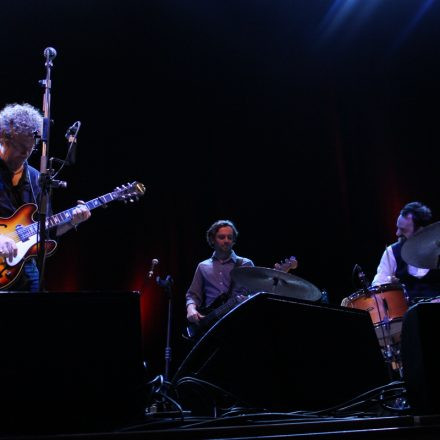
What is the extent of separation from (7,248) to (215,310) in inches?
60.5

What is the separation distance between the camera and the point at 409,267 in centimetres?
439

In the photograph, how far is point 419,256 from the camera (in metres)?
3.65

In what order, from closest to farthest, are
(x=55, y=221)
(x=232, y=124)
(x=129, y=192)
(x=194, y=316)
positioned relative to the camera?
(x=55, y=221) < (x=129, y=192) < (x=194, y=316) < (x=232, y=124)

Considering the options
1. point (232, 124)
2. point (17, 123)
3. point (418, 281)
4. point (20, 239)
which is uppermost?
point (232, 124)

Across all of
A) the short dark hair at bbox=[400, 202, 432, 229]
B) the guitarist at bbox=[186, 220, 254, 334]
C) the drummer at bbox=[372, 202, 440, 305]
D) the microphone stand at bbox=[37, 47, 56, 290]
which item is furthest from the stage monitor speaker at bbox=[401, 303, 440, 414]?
the short dark hair at bbox=[400, 202, 432, 229]

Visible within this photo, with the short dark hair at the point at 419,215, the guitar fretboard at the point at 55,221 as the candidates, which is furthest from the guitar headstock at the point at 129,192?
the short dark hair at the point at 419,215

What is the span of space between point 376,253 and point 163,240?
7.17 ft

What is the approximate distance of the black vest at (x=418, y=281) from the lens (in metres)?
4.04

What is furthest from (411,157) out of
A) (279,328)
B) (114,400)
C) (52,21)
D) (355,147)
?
(114,400)

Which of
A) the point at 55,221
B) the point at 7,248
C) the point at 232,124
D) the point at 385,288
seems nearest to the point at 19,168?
the point at 55,221

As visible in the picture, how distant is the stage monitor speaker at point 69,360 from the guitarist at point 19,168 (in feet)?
6.36

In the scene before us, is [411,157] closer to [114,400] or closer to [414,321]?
[414,321]

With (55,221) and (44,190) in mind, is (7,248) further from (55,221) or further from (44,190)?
(44,190)

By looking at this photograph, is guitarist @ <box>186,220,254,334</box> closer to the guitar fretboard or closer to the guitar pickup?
the guitar fretboard
